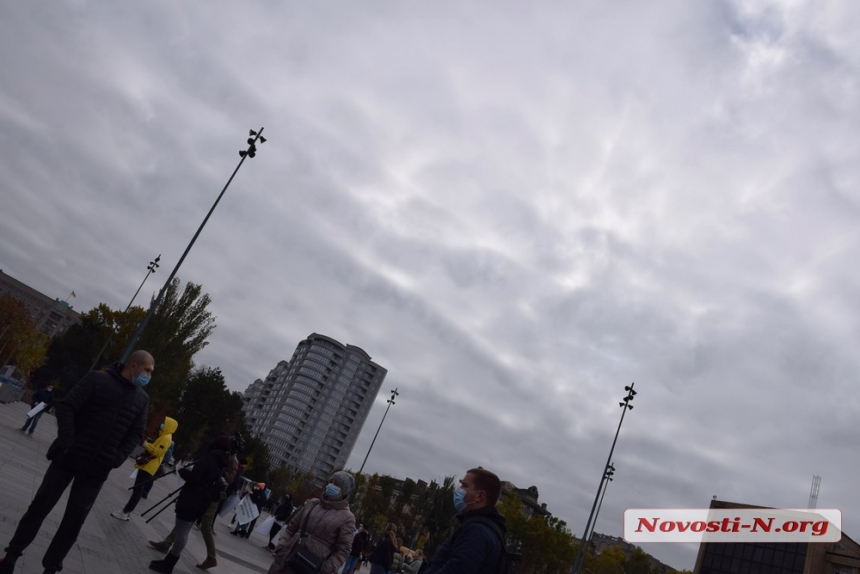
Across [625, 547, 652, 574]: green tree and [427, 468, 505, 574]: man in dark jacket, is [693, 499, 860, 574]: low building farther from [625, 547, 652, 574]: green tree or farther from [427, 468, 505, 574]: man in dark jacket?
[427, 468, 505, 574]: man in dark jacket

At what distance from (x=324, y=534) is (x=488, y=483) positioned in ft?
6.43

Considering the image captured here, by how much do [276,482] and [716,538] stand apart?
5557 cm

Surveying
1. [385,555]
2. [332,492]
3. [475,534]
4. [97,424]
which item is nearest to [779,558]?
[385,555]

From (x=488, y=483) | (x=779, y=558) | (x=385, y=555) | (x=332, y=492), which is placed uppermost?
(x=779, y=558)

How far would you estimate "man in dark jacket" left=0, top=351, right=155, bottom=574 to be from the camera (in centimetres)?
473

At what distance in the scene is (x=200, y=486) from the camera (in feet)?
24.6

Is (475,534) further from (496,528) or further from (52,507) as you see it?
(52,507)

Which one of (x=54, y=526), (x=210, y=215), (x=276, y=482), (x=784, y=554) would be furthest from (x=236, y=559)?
(x=276, y=482)

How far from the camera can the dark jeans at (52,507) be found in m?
4.70

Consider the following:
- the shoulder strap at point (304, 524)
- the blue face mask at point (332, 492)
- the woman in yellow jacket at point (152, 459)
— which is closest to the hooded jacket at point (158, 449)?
the woman in yellow jacket at point (152, 459)

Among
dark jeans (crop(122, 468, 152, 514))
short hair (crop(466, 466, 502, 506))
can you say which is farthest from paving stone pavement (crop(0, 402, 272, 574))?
short hair (crop(466, 466, 502, 506))

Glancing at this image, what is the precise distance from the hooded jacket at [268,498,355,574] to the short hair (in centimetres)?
168

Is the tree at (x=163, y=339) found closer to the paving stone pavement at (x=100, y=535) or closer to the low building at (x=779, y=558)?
the paving stone pavement at (x=100, y=535)
